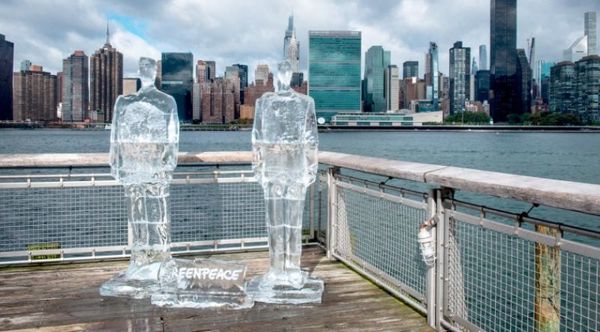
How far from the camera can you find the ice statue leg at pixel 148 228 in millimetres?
4836

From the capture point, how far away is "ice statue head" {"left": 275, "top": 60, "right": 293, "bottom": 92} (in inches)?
182

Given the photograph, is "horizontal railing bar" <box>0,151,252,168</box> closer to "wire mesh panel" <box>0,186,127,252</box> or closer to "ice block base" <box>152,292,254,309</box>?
"wire mesh panel" <box>0,186,127,252</box>

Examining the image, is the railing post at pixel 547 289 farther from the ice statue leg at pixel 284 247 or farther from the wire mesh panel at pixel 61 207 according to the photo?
the wire mesh panel at pixel 61 207

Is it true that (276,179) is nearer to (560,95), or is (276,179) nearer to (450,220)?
(450,220)

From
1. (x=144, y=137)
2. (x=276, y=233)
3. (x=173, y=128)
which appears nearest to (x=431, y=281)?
(x=276, y=233)

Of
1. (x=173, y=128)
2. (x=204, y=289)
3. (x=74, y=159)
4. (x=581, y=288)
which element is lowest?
(x=204, y=289)

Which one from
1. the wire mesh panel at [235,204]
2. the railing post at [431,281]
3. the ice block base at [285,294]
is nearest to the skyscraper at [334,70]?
the wire mesh panel at [235,204]

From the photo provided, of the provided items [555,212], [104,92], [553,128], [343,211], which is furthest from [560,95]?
[343,211]

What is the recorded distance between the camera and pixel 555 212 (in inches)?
773

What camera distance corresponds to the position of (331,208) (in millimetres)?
5922

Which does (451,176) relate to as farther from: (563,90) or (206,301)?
(563,90)

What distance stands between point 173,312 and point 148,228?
89 centimetres

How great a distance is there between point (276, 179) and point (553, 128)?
159 meters

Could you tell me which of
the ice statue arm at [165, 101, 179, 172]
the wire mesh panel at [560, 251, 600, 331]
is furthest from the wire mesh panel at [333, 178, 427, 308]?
the ice statue arm at [165, 101, 179, 172]
